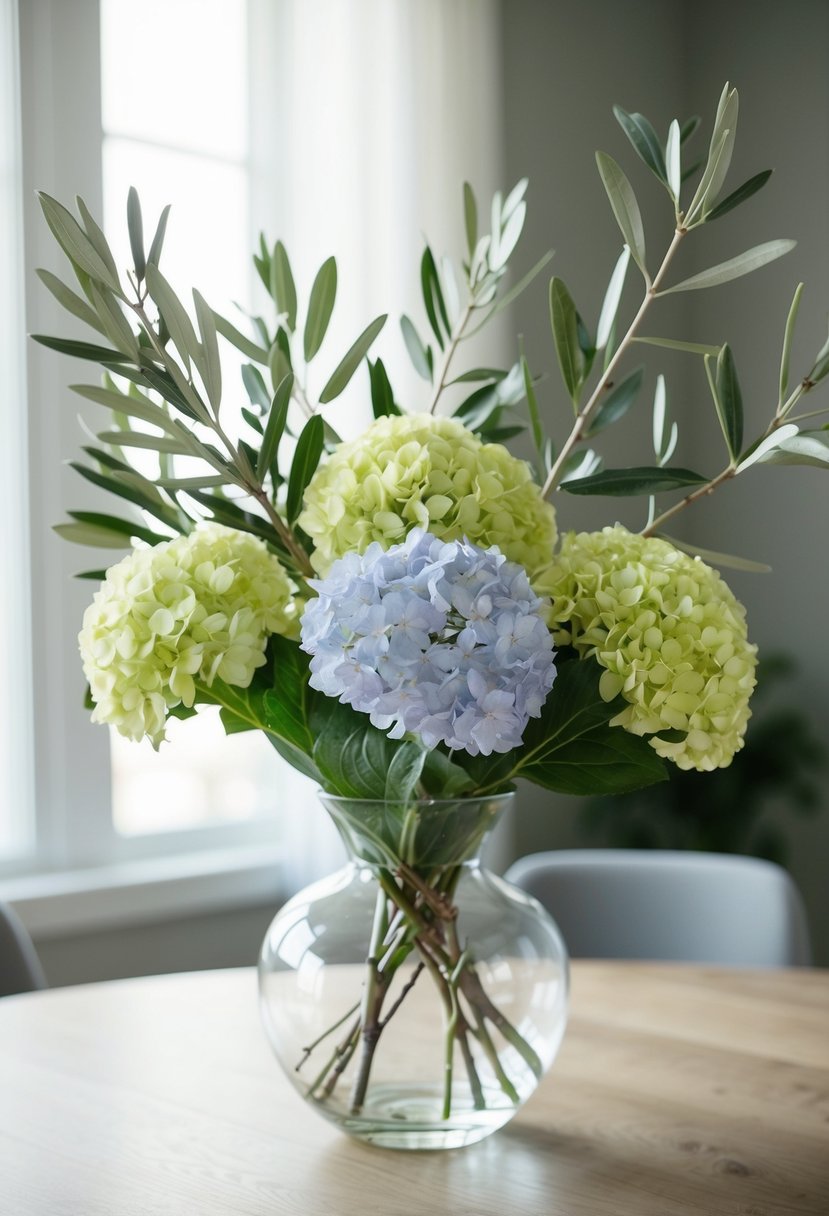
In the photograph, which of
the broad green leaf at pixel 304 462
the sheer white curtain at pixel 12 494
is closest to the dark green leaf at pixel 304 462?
the broad green leaf at pixel 304 462

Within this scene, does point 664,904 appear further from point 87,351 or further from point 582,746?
point 87,351

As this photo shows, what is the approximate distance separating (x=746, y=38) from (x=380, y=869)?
344 cm

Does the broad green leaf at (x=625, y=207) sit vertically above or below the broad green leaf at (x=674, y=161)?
below

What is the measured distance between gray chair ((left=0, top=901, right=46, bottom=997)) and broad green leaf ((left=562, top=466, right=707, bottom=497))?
997 millimetres

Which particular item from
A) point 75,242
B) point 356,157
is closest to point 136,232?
point 75,242

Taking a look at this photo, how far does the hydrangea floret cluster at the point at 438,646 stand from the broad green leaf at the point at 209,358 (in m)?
0.18

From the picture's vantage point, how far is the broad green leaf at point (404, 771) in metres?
0.80

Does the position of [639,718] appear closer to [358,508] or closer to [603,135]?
[358,508]

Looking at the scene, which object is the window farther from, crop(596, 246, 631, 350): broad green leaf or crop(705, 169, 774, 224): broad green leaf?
crop(705, 169, 774, 224): broad green leaf

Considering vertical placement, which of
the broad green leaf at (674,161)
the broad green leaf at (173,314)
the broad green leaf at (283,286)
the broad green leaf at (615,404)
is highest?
the broad green leaf at (674,161)

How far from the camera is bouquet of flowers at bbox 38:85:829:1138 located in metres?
0.72

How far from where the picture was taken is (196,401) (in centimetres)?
81

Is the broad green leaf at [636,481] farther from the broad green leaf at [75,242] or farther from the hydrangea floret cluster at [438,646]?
the broad green leaf at [75,242]

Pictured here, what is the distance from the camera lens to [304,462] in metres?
0.86
